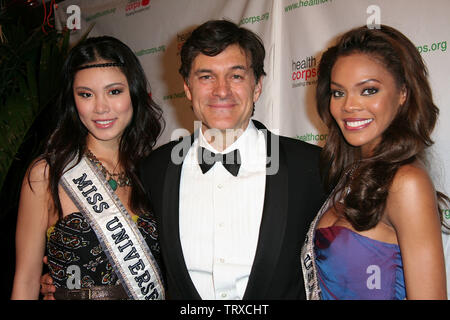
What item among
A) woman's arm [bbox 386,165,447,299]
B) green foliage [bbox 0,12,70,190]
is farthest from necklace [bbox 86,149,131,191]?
woman's arm [bbox 386,165,447,299]

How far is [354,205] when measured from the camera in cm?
142

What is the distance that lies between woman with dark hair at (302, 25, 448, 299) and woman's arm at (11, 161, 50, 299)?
1.09 meters

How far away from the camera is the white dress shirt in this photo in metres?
1.47

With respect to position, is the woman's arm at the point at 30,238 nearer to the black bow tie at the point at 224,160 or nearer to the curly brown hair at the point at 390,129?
the black bow tie at the point at 224,160

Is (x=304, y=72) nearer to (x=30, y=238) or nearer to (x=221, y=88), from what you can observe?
(x=221, y=88)

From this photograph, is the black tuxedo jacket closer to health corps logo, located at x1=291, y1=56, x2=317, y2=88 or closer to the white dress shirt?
the white dress shirt

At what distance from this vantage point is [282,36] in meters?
2.43

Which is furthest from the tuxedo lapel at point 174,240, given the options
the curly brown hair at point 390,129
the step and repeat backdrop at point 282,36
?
the step and repeat backdrop at point 282,36

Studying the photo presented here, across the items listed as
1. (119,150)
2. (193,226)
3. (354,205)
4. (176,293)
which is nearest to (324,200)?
(354,205)

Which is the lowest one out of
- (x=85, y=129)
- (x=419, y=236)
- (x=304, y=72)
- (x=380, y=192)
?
(x=419, y=236)

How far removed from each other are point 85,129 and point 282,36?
51.8 inches

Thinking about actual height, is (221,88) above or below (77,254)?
above

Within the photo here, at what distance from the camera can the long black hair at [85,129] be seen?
1.74m

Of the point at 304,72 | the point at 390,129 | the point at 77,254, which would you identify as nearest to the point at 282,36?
the point at 304,72
